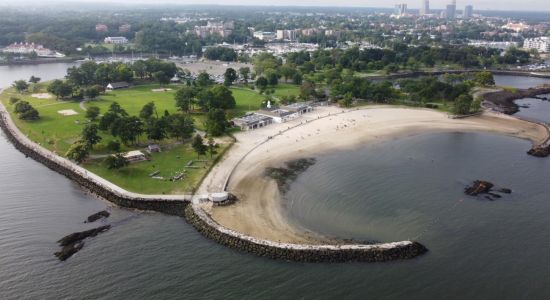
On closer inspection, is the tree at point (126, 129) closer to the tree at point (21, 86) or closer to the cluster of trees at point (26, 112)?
the cluster of trees at point (26, 112)

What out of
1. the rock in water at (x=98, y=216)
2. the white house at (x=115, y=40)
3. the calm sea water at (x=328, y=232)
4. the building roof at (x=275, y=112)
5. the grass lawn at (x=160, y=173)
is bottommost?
the calm sea water at (x=328, y=232)

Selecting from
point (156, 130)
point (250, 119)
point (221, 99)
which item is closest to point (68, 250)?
point (156, 130)

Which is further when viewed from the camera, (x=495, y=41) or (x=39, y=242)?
(x=495, y=41)

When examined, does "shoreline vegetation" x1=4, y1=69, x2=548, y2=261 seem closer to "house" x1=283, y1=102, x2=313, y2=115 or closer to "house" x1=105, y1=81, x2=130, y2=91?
"house" x1=283, y1=102, x2=313, y2=115

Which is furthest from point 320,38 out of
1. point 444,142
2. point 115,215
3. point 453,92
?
point 115,215

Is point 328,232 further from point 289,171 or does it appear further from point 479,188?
point 479,188

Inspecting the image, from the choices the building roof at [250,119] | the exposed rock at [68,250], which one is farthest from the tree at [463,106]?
the exposed rock at [68,250]

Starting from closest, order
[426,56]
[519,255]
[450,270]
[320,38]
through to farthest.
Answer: [450,270] → [519,255] → [426,56] → [320,38]

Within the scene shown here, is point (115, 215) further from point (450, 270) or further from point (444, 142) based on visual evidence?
point (444, 142)
